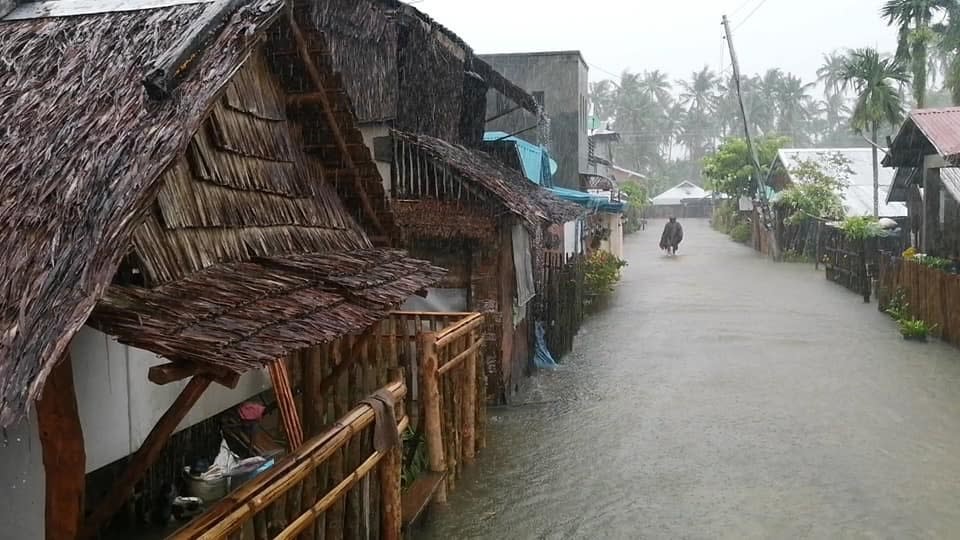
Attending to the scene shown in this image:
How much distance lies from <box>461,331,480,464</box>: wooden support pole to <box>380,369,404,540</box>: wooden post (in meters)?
3.01

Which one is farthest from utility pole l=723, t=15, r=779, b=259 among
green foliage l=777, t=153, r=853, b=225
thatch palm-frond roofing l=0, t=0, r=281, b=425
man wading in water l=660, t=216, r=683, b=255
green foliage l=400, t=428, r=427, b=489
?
thatch palm-frond roofing l=0, t=0, r=281, b=425

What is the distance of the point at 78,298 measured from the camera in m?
3.04

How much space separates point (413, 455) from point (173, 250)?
14.0 ft

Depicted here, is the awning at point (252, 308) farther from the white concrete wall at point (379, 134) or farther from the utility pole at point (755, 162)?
the utility pole at point (755, 162)

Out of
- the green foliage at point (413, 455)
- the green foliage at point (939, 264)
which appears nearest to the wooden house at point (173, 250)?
the green foliage at point (413, 455)

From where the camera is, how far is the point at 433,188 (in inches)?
422

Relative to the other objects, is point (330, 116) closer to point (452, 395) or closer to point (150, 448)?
point (150, 448)

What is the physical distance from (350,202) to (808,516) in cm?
492

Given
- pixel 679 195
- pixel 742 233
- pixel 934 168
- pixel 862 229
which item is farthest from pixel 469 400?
pixel 679 195

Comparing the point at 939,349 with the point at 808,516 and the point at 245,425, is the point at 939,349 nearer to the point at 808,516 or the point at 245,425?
the point at 808,516

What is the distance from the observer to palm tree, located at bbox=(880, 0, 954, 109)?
30.4m

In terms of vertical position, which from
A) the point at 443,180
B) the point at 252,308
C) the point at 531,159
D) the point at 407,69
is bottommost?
the point at 252,308

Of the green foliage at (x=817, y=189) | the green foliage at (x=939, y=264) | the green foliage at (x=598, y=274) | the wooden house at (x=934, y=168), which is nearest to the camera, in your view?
the green foliage at (x=939, y=264)

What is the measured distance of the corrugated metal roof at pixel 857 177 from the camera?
3312 centimetres
